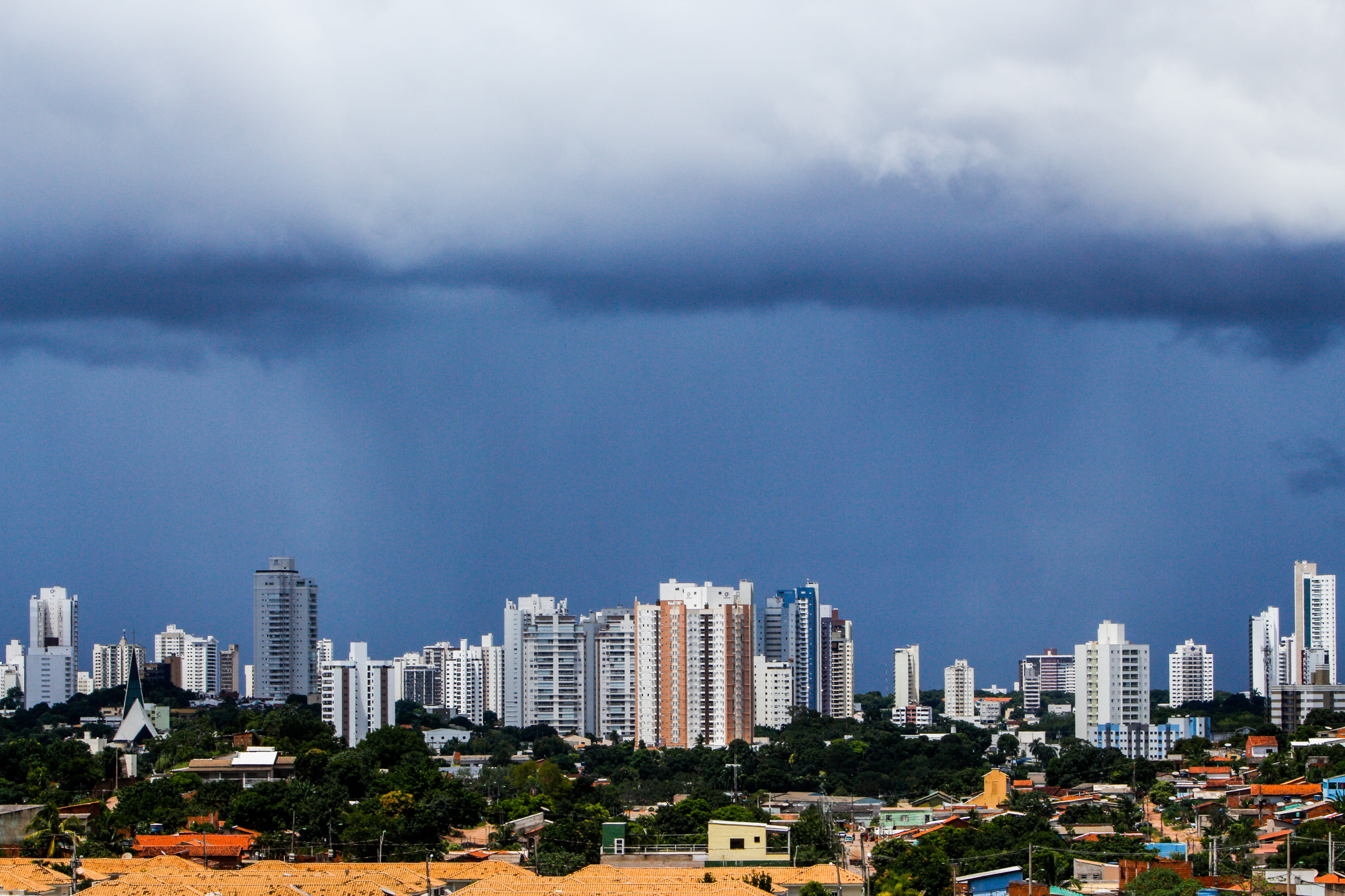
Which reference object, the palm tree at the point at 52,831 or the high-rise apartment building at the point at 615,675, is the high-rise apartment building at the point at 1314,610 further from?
the palm tree at the point at 52,831

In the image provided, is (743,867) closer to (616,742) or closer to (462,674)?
(616,742)

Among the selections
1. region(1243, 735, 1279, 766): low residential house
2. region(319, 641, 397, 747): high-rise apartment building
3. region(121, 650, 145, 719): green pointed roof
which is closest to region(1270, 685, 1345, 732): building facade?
region(1243, 735, 1279, 766): low residential house

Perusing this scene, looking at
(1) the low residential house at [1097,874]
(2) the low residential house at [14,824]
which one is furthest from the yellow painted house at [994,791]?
(2) the low residential house at [14,824]

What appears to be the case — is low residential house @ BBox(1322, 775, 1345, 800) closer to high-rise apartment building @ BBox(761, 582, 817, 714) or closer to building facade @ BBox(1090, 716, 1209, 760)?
building facade @ BBox(1090, 716, 1209, 760)

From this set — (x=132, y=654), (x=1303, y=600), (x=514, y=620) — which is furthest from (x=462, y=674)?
(x=1303, y=600)

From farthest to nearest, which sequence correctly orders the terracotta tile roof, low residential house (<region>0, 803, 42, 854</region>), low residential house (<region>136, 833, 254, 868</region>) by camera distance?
the terracotta tile roof < low residential house (<region>0, 803, 42, 854</region>) < low residential house (<region>136, 833, 254, 868</region>)

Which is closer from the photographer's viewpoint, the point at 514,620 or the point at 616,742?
the point at 616,742
